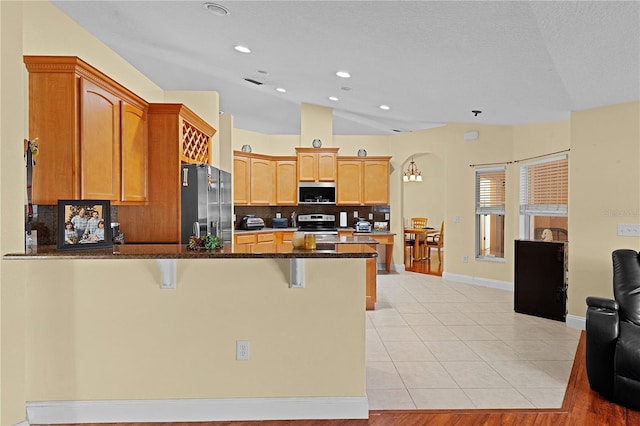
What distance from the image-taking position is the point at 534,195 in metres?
5.90

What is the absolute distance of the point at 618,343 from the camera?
2686 millimetres

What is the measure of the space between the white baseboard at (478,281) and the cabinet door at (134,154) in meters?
5.23

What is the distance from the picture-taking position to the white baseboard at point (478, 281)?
20.8 ft

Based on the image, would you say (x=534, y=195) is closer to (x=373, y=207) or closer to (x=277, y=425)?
(x=373, y=207)

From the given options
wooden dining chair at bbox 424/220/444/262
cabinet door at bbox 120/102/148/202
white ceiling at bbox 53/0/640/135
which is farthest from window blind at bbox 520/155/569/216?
cabinet door at bbox 120/102/148/202

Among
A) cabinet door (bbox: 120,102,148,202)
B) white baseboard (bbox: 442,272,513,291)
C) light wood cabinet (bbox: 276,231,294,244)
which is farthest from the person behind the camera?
light wood cabinet (bbox: 276,231,294,244)

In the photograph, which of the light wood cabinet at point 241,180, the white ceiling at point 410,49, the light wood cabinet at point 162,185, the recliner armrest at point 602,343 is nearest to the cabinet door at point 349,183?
the light wood cabinet at point 241,180

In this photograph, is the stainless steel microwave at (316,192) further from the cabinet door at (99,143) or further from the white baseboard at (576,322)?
the cabinet door at (99,143)

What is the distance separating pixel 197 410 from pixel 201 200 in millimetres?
2075

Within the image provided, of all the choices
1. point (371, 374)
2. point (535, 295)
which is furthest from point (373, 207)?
point (371, 374)

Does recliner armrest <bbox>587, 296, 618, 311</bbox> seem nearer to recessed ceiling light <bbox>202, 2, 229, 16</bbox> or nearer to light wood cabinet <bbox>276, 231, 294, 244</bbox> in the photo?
recessed ceiling light <bbox>202, 2, 229, 16</bbox>

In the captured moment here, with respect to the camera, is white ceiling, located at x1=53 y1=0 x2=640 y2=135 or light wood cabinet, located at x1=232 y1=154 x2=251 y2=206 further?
light wood cabinet, located at x1=232 y1=154 x2=251 y2=206

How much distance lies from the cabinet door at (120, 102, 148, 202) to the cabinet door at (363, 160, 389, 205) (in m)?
4.70

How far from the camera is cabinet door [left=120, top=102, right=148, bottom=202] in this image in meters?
3.33
